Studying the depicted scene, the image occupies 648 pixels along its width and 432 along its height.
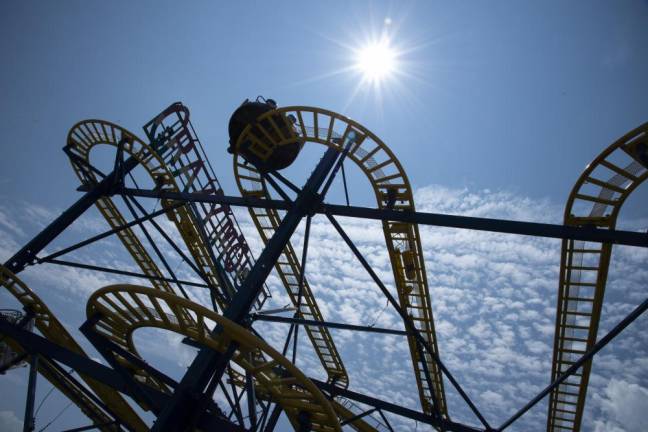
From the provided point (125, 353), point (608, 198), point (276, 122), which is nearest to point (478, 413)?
point (608, 198)

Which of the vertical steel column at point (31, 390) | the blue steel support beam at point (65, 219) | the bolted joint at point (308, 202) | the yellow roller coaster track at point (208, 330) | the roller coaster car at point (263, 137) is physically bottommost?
the vertical steel column at point (31, 390)

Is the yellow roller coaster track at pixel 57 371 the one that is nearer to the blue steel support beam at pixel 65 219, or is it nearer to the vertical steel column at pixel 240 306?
the blue steel support beam at pixel 65 219

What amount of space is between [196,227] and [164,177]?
1.85 meters

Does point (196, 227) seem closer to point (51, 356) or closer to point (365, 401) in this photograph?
point (51, 356)

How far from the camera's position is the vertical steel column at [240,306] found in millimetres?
5378

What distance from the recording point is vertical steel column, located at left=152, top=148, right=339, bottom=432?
212 inches

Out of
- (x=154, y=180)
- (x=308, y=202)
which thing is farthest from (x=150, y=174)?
(x=308, y=202)

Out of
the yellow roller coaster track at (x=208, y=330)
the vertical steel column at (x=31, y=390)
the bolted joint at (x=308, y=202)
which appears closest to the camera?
the yellow roller coaster track at (x=208, y=330)

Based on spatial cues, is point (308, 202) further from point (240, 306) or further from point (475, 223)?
point (475, 223)

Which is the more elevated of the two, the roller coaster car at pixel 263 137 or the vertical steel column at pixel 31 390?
the roller coaster car at pixel 263 137

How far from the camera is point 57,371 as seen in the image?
8.16 m

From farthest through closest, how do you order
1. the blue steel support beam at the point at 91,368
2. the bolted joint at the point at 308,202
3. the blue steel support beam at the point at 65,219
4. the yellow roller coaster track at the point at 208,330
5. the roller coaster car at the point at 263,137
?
the blue steel support beam at the point at 65,219 → the roller coaster car at the point at 263,137 → the bolted joint at the point at 308,202 → the blue steel support beam at the point at 91,368 → the yellow roller coaster track at the point at 208,330

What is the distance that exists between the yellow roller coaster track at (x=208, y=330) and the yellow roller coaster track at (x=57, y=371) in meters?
3.33

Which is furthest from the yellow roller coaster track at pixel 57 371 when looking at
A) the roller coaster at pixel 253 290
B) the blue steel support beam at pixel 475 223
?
the blue steel support beam at pixel 475 223
